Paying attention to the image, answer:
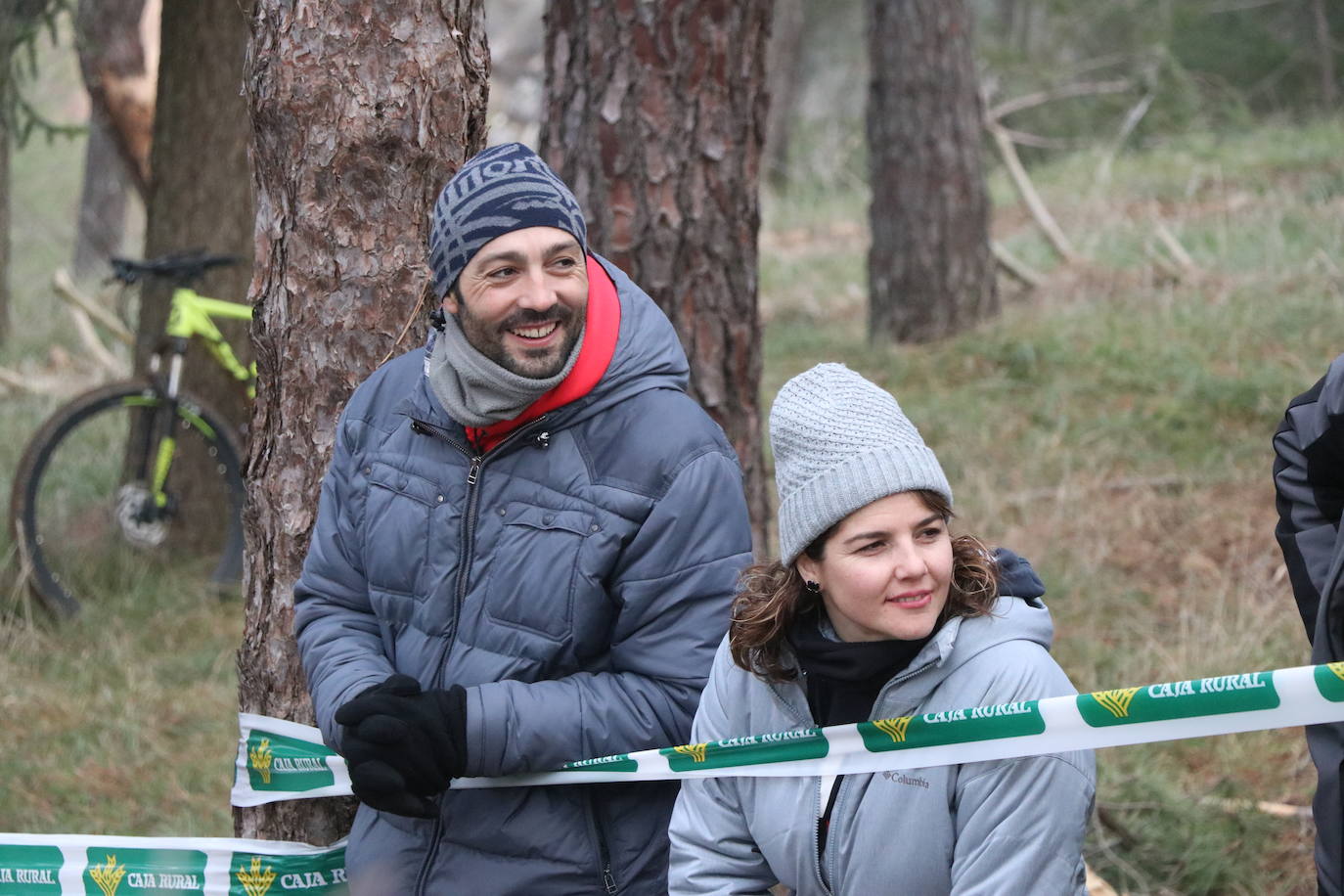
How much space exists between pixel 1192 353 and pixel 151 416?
18.1 feet

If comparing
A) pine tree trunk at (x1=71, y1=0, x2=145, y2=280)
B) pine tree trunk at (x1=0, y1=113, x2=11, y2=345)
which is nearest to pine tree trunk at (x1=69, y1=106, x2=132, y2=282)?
pine tree trunk at (x1=0, y1=113, x2=11, y2=345)

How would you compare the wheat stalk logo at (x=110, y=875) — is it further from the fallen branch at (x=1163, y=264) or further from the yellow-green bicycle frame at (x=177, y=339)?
the fallen branch at (x=1163, y=264)

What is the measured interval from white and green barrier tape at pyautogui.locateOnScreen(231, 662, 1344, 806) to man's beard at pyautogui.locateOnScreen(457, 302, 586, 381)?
2.38 ft

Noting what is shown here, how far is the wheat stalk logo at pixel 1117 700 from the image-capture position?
2291 mm

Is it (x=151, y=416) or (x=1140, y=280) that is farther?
(x=1140, y=280)

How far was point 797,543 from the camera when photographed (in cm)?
242

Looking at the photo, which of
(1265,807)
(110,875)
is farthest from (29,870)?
(1265,807)

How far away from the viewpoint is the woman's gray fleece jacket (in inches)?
85.7

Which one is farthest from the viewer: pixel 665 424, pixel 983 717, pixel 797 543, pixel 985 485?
pixel 985 485

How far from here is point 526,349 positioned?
2715mm

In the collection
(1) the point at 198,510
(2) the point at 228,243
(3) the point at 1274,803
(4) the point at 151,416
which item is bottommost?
(3) the point at 1274,803

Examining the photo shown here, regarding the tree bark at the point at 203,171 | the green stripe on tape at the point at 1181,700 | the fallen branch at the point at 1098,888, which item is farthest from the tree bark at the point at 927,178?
the green stripe on tape at the point at 1181,700

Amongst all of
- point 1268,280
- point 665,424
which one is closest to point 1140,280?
point 1268,280

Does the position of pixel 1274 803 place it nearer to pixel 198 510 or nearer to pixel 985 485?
pixel 985 485
